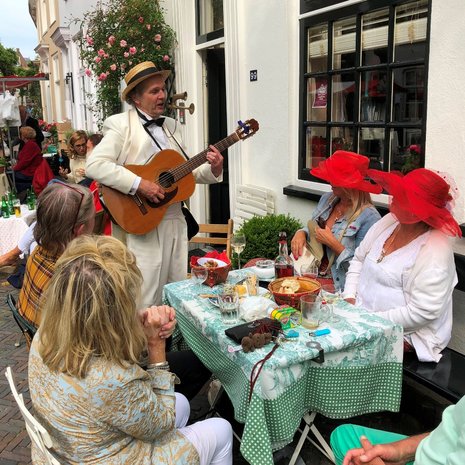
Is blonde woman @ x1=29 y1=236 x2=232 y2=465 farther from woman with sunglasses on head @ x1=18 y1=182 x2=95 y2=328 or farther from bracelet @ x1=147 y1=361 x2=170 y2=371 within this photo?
woman with sunglasses on head @ x1=18 y1=182 x2=95 y2=328

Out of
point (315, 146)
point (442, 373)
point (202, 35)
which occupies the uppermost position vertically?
point (202, 35)

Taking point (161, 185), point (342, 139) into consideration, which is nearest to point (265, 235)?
point (342, 139)

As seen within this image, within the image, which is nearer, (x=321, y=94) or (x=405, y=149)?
(x=405, y=149)

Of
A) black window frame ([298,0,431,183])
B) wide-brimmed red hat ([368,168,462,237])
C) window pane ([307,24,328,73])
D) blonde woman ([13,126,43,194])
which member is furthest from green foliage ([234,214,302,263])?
blonde woman ([13,126,43,194])

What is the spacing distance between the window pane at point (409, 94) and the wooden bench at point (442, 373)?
1.70 meters

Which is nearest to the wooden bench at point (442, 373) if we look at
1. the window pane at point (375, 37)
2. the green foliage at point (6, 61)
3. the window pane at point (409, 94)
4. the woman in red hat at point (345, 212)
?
the woman in red hat at point (345, 212)

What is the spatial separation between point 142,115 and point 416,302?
2.39m

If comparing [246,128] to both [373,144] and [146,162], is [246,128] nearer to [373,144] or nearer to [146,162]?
[146,162]

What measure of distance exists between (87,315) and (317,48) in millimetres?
3615

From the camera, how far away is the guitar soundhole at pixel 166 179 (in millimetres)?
3725

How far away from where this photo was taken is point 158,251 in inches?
151

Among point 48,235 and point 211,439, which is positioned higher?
point 48,235

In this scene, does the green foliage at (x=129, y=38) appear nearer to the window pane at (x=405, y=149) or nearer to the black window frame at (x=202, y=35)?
the black window frame at (x=202, y=35)

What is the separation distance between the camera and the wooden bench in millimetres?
2430
